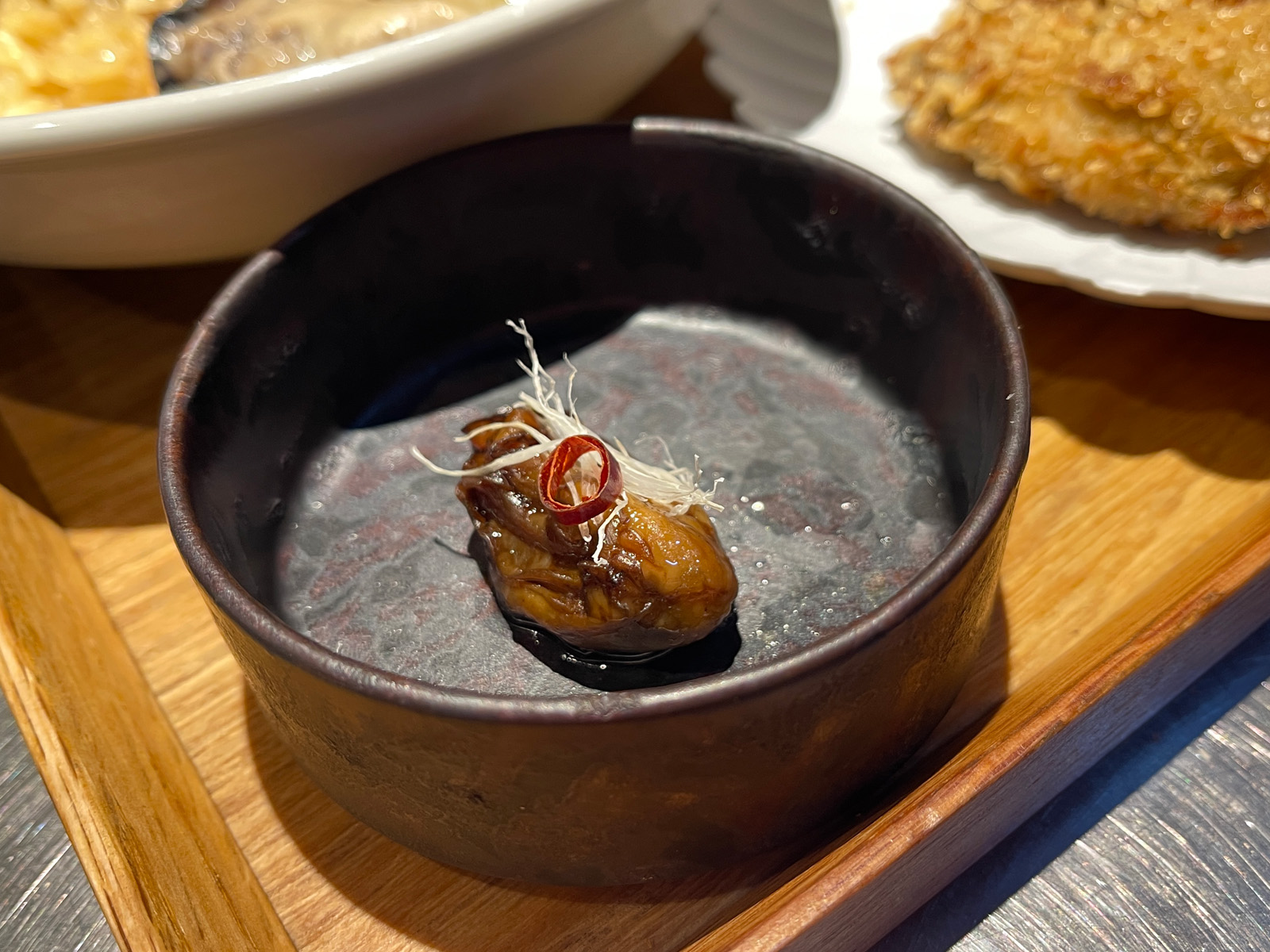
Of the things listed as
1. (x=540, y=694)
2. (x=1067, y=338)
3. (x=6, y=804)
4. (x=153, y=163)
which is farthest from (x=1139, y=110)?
(x=6, y=804)

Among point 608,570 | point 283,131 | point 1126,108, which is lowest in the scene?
point 608,570

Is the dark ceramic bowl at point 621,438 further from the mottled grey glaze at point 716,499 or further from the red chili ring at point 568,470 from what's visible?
the red chili ring at point 568,470

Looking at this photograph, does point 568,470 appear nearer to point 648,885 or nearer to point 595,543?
point 595,543

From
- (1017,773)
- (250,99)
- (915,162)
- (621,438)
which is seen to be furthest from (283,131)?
(1017,773)

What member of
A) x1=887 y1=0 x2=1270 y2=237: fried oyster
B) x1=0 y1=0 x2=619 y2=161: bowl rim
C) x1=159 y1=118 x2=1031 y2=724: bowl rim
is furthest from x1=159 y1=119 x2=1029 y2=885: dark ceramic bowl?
x1=887 y1=0 x2=1270 y2=237: fried oyster

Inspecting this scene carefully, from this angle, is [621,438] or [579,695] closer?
[579,695]

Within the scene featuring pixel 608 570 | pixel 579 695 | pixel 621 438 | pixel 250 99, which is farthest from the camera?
pixel 621 438

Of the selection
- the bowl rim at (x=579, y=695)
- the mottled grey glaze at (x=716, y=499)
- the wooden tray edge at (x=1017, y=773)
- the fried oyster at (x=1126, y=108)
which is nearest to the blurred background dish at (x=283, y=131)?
the bowl rim at (x=579, y=695)
